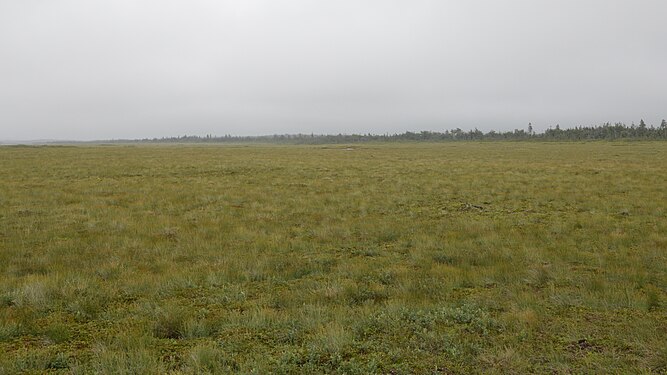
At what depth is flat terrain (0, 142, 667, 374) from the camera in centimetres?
466

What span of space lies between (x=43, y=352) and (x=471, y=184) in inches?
801

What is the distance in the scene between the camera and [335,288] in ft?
22.5

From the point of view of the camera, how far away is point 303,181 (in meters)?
24.1

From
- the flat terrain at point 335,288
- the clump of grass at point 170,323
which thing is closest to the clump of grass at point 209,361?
the flat terrain at point 335,288

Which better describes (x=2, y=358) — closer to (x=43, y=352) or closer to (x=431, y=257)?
(x=43, y=352)

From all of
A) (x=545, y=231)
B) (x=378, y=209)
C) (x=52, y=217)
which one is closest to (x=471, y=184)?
(x=378, y=209)

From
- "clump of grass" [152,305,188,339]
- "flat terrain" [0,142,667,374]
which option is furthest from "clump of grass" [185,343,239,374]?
"clump of grass" [152,305,188,339]

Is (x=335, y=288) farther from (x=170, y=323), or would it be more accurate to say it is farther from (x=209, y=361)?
(x=209, y=361)

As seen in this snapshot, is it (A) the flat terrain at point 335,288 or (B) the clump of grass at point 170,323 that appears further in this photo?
(B) the clump of grass at point 170,323

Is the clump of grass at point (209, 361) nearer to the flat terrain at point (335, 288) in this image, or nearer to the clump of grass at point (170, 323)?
the flat terrain at point (335, 288)

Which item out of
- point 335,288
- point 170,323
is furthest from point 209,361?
point 335,288

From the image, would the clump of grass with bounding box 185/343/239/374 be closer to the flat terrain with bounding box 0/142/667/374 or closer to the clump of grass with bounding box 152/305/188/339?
the flat terrain with bounding box 0/142/667/374

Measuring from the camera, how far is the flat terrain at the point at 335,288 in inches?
184

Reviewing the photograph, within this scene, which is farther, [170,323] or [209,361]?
[170,323]
